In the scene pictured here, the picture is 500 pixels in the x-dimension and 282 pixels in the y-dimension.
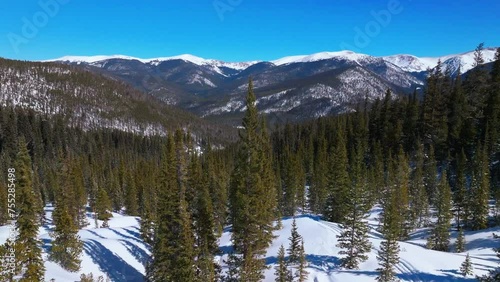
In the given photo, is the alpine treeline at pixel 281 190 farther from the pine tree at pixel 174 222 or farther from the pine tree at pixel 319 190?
the pine tree at pixel 319 190

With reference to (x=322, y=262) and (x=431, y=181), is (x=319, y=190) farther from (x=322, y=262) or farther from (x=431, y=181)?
(x=322, y=262)

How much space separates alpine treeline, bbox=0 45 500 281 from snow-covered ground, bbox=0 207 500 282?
1.96 m

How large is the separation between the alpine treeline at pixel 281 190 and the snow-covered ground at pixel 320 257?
6.42ft

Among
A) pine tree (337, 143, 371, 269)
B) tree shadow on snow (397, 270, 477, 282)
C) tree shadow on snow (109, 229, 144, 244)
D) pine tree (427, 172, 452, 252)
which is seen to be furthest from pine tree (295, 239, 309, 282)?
tree shadow on snow (109, 229, 144, 244)

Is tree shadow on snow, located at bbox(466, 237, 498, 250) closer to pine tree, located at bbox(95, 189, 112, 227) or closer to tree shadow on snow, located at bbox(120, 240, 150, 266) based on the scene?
tree shadow on snow, located at bbox(120, 240, 150, 266)

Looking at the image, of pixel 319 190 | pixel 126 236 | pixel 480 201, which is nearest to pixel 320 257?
pixel 480 201

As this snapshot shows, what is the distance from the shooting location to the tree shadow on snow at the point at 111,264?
41181mm

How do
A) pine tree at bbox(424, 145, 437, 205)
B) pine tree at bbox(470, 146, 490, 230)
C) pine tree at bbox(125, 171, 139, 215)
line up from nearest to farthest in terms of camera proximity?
pine tree at bbox(470, 146, 490, 230)
pine tree at bbox(424, 145, 437, 205)
pine tree at bbox(125, 171, 139, 215)

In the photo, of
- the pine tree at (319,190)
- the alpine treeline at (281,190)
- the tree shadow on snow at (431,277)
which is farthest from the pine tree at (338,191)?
the tree shadow on snow at (431,277)

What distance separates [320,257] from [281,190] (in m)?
35.2

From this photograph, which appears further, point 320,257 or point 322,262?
point 320,257

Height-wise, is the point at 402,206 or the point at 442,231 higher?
the point at 402,206

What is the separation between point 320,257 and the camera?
36.0m

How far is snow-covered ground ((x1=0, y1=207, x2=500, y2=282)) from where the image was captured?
31.0 metres
